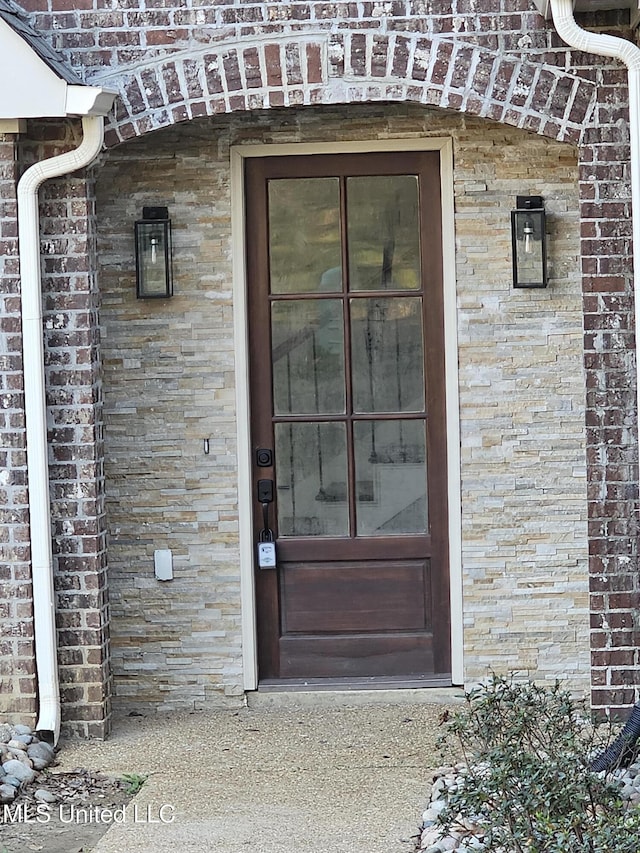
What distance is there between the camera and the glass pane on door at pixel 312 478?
6.04 m

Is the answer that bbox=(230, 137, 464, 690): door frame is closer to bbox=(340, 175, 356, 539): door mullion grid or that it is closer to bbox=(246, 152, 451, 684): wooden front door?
bbox=(246, 152, 451, 684): wooden front door

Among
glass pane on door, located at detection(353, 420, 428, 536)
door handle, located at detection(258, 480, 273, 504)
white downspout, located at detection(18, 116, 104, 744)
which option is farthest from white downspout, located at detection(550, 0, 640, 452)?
door handle, located at detection(258, 480, 273, 504)

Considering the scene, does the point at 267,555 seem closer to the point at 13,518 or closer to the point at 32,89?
the point at 13,518

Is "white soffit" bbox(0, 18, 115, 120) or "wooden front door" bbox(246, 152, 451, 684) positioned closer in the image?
"white soffit" bbox(0, 18, 115, 120)

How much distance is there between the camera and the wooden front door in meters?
5.98

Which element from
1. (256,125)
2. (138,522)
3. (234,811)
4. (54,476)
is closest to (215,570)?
(138,522)

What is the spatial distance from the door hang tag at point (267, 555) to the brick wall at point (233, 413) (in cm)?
12

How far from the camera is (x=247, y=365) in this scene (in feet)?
19.6

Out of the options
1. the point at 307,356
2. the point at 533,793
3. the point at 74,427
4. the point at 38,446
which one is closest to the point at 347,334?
the point at 307,356

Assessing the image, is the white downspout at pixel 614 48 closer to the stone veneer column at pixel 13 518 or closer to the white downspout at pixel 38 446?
the white downspout at pixel 38 446

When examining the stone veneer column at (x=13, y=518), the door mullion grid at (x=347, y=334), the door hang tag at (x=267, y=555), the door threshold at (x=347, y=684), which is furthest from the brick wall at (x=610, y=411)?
the stone veneer column at (x=13, y=518)

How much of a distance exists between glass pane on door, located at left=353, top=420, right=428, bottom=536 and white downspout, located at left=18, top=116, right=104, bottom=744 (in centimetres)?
148

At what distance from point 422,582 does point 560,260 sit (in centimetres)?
162

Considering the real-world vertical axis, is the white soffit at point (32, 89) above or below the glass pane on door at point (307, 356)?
above
